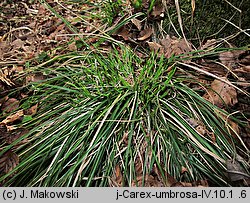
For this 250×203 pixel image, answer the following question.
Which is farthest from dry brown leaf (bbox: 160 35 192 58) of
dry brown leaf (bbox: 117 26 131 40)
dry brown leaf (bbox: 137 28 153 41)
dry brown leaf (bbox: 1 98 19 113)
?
dry brown leaf (bbox: 1 98 19 113)

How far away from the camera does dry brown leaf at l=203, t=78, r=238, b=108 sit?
159cm

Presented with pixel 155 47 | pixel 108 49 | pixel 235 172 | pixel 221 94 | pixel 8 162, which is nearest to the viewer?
pixel 235 172

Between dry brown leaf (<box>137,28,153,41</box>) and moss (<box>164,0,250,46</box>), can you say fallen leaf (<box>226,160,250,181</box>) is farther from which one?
dry brown leaf (<box>137,28,153,41</box>)

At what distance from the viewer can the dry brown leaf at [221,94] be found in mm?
1592

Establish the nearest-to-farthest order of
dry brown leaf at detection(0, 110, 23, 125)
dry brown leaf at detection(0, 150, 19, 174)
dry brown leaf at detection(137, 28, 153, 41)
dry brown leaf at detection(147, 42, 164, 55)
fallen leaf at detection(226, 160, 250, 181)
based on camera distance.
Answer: fallen leaf at detection(226, 160, 250, 181) → dry brown leaf at detection(0, 150, 19, 174) → dry brown leaf at detection(0, 110, 23, 125) → dry brown leaf at detection(147, 42, 164, 55) → dry brown leaf at detection(137, 28, 153, 41)

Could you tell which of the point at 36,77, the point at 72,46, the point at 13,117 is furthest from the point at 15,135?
the point at 72,46

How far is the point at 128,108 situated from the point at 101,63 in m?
0.32

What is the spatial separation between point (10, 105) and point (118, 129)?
690 millimetres

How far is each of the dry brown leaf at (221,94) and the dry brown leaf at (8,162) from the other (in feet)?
3.32

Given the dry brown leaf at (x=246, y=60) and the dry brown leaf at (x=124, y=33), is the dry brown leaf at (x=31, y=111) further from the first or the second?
the dry brown leaf at (x=246, y=60)

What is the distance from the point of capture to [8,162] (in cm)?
151

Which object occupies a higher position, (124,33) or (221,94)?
(124,33)

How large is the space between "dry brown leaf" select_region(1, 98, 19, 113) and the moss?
1067mm

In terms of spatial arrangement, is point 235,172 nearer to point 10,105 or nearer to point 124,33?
point 124,33
